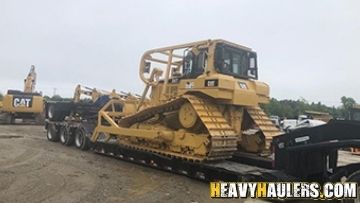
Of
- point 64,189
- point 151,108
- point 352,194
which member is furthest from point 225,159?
point 352,194

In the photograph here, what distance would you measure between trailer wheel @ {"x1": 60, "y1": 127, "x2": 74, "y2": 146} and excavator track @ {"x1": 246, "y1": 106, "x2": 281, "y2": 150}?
7.72m

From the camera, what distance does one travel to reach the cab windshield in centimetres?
1039

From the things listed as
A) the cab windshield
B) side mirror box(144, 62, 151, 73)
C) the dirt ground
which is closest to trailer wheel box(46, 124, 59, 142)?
the dirt ground

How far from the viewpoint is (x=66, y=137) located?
15.8 m

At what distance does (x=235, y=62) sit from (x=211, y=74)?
1150 mm

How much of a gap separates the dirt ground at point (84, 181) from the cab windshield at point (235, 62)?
3.04 meters

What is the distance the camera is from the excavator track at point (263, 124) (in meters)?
10.4

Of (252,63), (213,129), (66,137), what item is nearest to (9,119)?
(66,137)

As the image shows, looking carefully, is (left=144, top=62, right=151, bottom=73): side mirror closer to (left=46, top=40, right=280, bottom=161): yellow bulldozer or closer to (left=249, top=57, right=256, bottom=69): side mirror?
(left=46, top=40, right=280, bottom=161): yellow bulldozer

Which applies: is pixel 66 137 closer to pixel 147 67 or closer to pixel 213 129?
pixel 147 67

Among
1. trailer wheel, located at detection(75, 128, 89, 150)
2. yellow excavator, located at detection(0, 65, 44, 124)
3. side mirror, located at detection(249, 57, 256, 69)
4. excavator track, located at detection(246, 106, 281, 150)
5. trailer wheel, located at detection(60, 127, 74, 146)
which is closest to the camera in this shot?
excavator track, located at detection(246, 106, 281, 150)

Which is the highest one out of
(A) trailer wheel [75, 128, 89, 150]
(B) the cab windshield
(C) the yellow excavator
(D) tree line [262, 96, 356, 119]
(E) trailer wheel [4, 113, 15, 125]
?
(D) tree line [262, 96, 356, 119]

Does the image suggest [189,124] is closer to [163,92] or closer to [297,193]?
[163,92]

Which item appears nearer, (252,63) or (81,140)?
(252,63)
